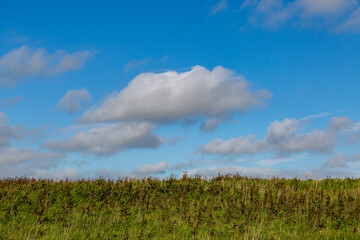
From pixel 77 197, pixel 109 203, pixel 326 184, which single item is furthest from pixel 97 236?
pixel 326 184

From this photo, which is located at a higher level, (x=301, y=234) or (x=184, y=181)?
(x=184, y=181)

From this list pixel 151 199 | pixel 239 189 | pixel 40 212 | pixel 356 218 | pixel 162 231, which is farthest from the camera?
pixel 239 189

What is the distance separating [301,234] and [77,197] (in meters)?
9.17

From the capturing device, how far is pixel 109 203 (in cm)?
1424

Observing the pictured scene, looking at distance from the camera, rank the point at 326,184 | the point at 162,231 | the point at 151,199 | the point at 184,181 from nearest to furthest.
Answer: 1. the point at 162,231
2. the point at 151,199
3. the point at 184,181
4. the point at 326,184

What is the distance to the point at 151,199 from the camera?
49.2ft

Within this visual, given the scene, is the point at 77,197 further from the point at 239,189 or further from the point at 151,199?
the point at 239,189

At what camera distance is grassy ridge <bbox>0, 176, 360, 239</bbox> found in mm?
10047

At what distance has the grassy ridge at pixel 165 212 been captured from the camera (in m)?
10.0

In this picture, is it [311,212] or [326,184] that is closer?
[311,212]

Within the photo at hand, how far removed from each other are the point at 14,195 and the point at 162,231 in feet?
23.7

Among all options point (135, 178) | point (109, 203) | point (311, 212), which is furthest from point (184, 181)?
point (311, 212)

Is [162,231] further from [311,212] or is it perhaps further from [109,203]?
[311,212]

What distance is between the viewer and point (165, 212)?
1284cm
